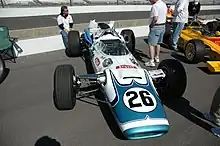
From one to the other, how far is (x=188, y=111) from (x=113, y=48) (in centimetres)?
201

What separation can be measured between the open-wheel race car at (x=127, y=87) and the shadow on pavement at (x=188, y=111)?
0.74 feet

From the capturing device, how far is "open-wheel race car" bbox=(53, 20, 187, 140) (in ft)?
10.9

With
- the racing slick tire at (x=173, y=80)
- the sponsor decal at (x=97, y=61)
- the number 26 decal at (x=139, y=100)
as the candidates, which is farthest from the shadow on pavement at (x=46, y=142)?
the racing slick tire at (x=173, y=80)

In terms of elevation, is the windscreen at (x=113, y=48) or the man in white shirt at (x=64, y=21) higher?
the man in white shirt at (x=64, y=21)

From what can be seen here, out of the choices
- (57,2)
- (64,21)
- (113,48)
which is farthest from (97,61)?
(57,2)

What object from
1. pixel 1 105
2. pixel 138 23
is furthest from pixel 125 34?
pixel 1 105

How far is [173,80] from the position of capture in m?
4.32

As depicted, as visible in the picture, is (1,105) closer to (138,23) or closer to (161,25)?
(161,25)

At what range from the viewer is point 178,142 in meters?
3.66

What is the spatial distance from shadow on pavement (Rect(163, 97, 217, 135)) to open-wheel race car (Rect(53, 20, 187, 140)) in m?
0.22

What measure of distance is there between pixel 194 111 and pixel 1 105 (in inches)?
150

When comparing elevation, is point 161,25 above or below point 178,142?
above

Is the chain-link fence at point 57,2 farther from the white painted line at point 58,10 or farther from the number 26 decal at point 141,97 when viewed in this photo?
the number 26 decal at point 141,97

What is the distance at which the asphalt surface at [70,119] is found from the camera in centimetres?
365
